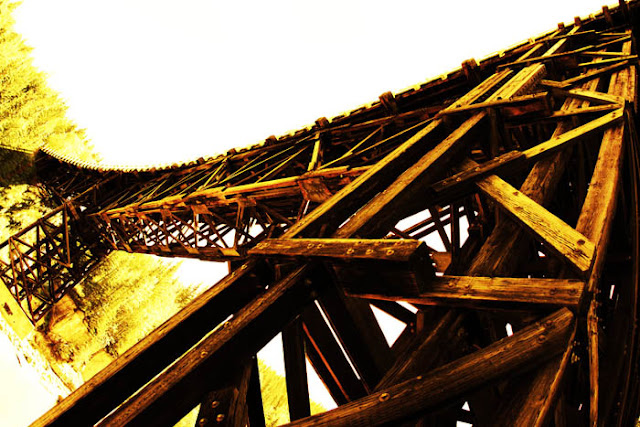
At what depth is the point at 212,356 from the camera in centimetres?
151

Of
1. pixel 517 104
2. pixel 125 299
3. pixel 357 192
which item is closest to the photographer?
pixel 357 192

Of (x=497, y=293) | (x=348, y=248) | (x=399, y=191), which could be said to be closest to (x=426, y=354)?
(x=497, y=293)

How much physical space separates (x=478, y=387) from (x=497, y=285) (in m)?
0.43

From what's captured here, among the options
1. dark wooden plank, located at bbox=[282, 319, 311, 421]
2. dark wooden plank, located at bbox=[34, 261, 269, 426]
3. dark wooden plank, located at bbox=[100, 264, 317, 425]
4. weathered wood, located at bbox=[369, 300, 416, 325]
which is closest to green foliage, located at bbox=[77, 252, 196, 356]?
weathered wood, located at bbox=[369, 300, 416, 325]

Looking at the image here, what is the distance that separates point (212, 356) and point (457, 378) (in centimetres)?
91

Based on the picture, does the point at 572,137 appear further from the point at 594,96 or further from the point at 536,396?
the point at 536,396

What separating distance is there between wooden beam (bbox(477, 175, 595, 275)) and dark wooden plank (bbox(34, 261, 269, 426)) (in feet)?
4.42

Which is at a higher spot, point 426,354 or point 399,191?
point 399,191

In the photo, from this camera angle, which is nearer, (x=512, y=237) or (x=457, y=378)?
(x=457, y=378)

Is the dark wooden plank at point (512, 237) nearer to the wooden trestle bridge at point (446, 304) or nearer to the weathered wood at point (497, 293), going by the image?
the wooden trestle bridge at point (446, 304)

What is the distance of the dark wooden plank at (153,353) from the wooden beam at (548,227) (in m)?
1.35

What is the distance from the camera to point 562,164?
281 centimetres

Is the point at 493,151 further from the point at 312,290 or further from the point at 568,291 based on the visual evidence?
the point at 312,290

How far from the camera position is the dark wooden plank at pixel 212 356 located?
1.41 metres
